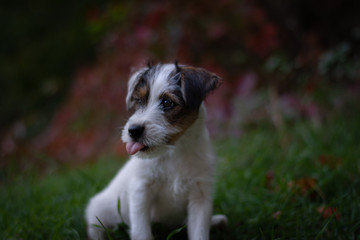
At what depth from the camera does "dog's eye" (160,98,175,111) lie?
267 cm

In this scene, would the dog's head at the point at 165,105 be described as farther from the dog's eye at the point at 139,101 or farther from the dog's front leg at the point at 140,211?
the dog's front leg at the point at 140,211

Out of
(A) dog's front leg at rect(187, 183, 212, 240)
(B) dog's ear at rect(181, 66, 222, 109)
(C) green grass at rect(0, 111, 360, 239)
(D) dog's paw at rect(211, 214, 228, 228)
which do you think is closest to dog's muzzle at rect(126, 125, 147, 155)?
(B) dog's ear at rect(181, 66, 222, 109)

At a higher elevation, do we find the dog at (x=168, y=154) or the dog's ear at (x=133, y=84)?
the dog's ear at (x=133, y=84)

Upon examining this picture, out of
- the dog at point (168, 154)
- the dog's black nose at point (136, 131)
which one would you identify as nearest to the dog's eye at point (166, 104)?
the dog at point (168, 154)

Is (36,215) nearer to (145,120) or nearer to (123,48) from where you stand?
(145,120)

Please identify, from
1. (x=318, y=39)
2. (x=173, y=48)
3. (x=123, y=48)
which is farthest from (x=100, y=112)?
(x=318, y=39)

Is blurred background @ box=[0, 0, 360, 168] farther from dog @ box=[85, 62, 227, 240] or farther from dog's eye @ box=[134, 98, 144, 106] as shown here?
dog @ box=[85, 62, 227, 240]

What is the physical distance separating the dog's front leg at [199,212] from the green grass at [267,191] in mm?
338

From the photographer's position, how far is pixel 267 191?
3656 mm

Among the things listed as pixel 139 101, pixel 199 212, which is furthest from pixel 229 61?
pixel 199 212

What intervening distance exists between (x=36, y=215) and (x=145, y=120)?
6.04 feet

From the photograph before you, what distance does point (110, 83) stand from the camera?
8305 millimetres

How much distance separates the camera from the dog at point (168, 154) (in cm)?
256

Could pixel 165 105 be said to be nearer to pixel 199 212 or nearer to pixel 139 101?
pixel 139 101
